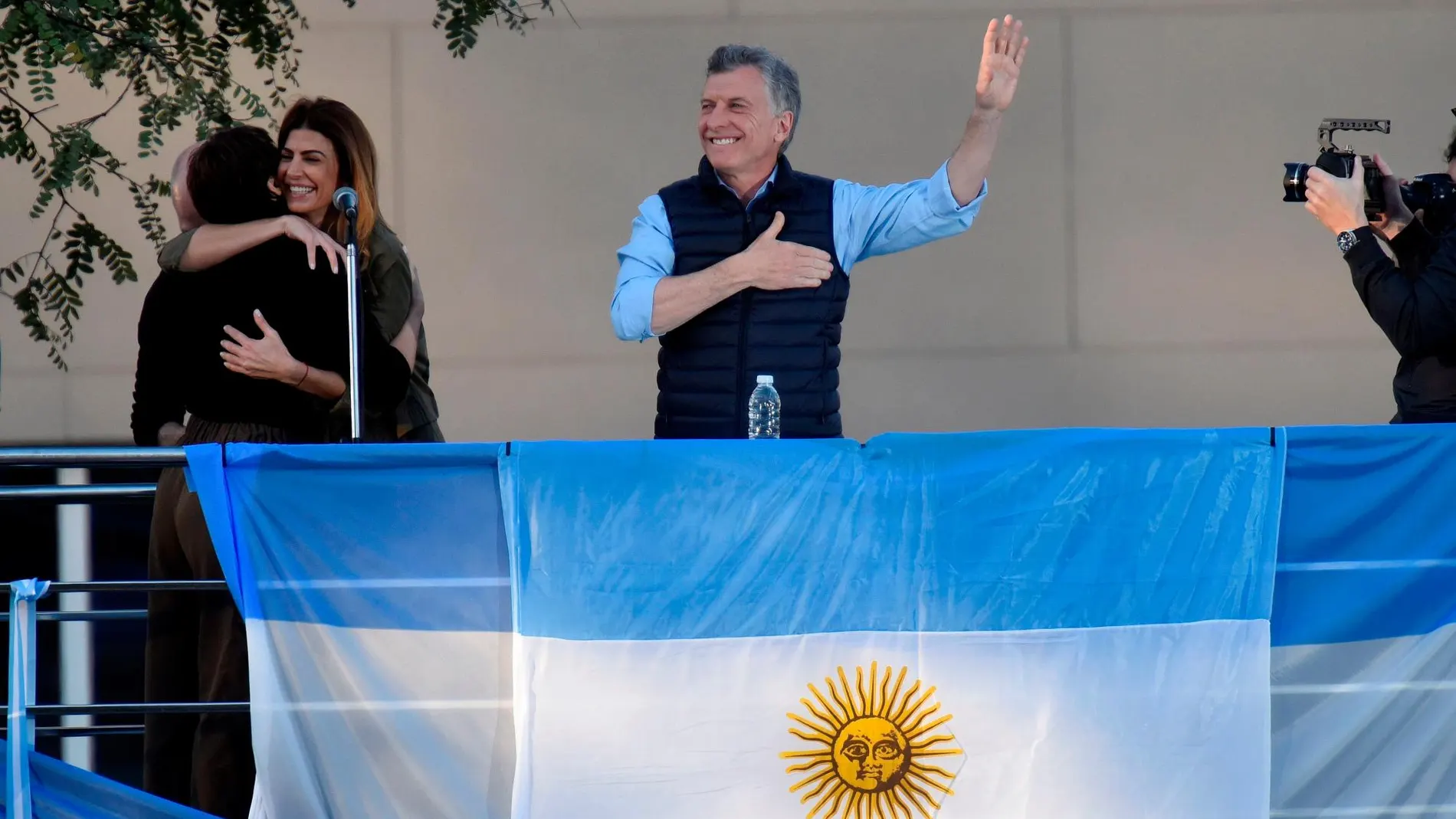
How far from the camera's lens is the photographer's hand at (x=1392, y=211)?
14.1 ft

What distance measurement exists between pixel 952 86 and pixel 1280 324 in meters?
1.72

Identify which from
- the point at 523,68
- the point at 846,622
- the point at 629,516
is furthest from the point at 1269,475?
the point at 523,68

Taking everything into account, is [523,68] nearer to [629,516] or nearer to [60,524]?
[60,524]

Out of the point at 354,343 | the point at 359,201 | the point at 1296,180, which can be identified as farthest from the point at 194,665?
the point at 1296,180

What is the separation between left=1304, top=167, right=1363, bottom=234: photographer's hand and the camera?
162 inches

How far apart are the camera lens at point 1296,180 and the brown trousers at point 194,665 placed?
8.97 feet

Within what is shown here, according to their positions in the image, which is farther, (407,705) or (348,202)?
(348,202)

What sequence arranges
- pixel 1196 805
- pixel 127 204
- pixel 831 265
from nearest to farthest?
1. pixel 1196 805
2. pixel 831 265
3. pixel 127 204

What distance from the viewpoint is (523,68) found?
6.81m

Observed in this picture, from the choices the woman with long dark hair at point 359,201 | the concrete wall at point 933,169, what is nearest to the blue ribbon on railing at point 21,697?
the woman with long dark hair at point 359,201

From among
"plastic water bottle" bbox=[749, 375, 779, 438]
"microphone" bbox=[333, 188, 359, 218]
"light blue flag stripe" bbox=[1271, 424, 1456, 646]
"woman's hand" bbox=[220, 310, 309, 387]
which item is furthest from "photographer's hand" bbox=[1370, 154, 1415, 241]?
"woman's hand" bbox=[220, 310, 309, 387]

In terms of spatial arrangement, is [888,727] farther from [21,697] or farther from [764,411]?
[21,697]

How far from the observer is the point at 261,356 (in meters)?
3.99

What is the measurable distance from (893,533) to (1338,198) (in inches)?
64.4
